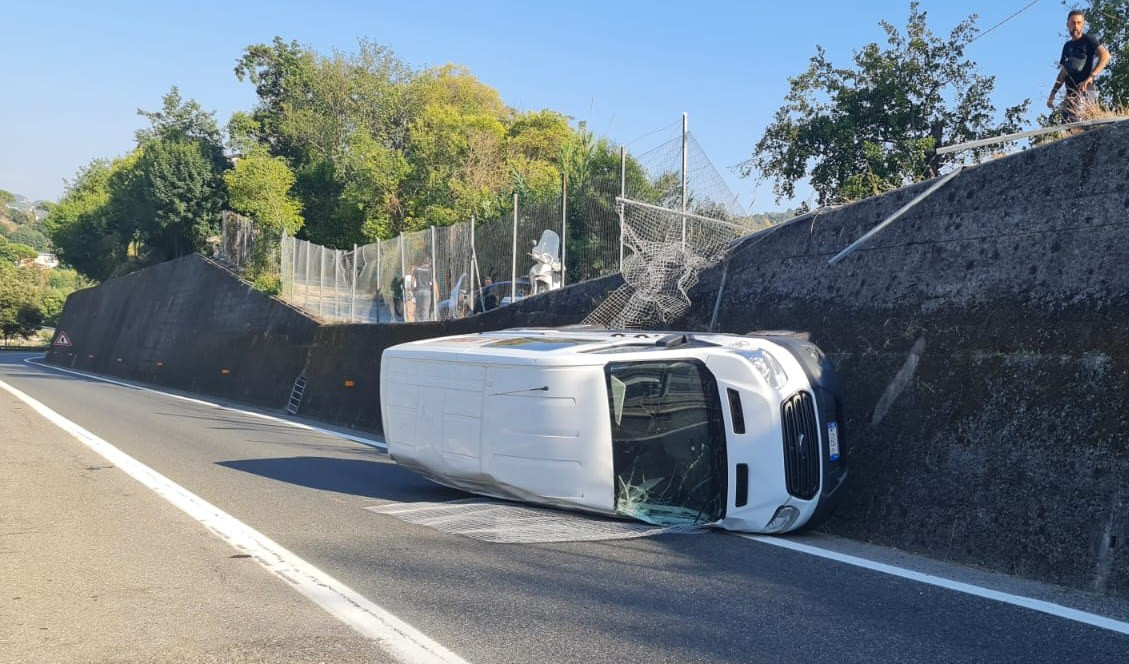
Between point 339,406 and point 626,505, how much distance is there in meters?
13.8

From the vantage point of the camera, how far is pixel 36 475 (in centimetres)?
1116

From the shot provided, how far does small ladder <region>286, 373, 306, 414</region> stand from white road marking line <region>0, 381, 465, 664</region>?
11.8 metres

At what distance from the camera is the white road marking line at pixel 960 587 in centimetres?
546

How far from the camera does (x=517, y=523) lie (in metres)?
8.15

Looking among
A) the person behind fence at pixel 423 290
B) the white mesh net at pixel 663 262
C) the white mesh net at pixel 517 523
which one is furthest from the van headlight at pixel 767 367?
the person behind fence at pixel 423 290

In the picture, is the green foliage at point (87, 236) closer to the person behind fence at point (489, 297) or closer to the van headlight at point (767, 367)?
the person behind fence at point (489, 297)

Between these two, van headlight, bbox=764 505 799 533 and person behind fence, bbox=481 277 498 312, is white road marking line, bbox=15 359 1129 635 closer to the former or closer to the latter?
van headlight, bbox=764 505 799 533

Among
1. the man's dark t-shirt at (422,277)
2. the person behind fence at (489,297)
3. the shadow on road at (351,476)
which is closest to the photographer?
the shadow on road at (351,476)

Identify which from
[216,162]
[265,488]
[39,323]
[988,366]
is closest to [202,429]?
[265,488]

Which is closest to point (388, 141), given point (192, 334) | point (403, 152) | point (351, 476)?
point (403, 152)

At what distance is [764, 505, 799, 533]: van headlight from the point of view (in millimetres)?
7589

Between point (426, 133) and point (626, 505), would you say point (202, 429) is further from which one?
point (426, 133)

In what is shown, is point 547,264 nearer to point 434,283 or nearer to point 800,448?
point 434,283

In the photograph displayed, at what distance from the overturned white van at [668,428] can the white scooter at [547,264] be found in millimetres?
7858
